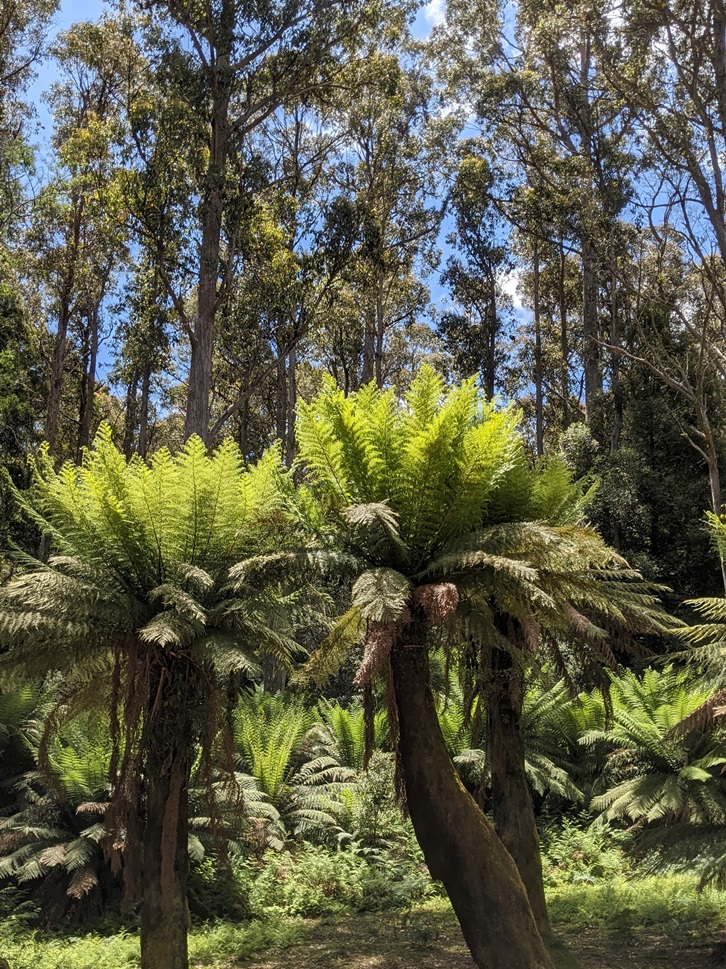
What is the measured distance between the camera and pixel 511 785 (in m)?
6.78

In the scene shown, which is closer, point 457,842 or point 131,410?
point 457,842

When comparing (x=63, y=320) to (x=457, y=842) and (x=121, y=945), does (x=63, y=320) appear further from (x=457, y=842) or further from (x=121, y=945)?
(x=457, y=842)

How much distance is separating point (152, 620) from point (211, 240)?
13253mm

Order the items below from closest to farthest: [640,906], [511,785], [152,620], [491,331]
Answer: [152,620] → [511,785] → [640,906] → [491,331]

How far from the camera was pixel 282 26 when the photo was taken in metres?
18.5

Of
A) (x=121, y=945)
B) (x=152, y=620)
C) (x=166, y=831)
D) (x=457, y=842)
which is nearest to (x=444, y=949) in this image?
(x=457, y=842)

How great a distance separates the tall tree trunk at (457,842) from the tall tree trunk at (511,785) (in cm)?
81

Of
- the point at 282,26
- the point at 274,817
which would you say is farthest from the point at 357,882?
the point at 282,26

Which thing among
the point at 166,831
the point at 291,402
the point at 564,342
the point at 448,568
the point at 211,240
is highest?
the point at 564,342

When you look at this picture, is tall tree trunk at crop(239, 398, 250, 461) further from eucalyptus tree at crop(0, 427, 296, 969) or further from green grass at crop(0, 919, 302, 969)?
eucalyptus tree at crop(0, 427, 296, 969)

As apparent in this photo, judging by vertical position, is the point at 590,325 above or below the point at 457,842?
above

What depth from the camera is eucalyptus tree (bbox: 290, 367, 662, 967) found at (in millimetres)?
5289

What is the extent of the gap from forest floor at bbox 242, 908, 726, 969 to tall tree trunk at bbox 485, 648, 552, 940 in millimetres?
462

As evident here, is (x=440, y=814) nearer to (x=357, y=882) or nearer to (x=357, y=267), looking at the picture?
(x=357, y=882)
